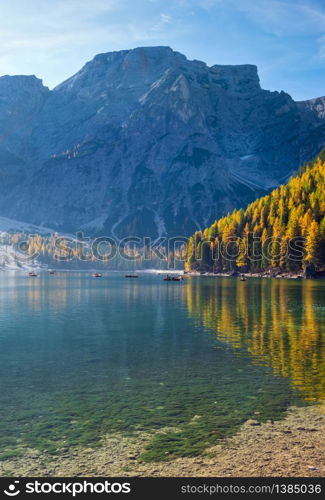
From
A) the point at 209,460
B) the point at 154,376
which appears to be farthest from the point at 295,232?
the point at 209,460

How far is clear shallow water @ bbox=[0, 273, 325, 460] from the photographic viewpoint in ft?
78.6

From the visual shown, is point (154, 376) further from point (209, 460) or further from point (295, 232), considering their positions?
point (295, 232)

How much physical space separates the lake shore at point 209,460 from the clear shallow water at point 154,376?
34.6 inches

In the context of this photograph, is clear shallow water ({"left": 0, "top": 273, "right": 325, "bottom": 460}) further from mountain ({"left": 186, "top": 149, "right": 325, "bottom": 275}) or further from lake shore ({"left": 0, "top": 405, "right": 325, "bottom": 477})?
mountain ({"left": 186, "top": 149, "right": 325, "bottom": 275})

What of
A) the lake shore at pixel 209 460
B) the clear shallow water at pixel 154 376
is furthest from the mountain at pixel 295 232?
→ the lake shore at pixel 209 460

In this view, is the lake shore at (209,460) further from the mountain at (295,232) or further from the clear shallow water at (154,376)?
the mountain at (295,232)

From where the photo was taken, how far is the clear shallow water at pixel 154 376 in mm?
23969

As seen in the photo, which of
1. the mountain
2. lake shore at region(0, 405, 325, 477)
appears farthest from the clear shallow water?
the mountain

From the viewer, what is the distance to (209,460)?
19797mm

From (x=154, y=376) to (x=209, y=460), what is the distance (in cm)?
1528

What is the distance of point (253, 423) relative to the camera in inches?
965
